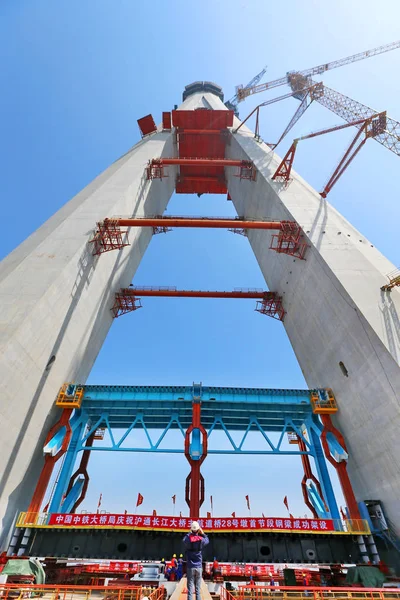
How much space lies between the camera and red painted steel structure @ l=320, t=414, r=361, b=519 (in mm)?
21317

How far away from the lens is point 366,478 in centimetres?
2206

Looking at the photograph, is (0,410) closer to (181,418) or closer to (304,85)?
(181,418)

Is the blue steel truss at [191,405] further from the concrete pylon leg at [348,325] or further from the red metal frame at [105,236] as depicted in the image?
the red metal frame at [105,236]

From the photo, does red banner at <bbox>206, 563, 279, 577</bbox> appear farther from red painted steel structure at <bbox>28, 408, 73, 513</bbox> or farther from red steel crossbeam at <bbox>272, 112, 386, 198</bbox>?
red steel crossbeam at <bbox>272, 112, 386, 198</bbox>

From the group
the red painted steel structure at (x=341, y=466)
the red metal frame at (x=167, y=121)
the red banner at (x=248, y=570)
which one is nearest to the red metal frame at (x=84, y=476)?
the red banner at (x=248, y=570)

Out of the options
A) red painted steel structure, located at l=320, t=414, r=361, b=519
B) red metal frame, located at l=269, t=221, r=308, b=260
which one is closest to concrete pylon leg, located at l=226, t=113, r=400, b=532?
red metal frame, located at l=269, t=221, r=308, b=260

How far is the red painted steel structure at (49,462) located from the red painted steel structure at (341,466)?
65.5 ft

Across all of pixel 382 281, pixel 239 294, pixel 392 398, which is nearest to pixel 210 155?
pixel 239 294

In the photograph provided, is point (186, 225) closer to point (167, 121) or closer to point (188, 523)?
point (188, 523)

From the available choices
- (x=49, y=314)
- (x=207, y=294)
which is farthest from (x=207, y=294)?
(x=49, y=314)

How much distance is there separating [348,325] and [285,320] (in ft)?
42.4

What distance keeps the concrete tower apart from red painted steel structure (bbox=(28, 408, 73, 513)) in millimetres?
908

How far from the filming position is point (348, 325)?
21938 mm

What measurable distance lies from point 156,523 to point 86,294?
17.7m
